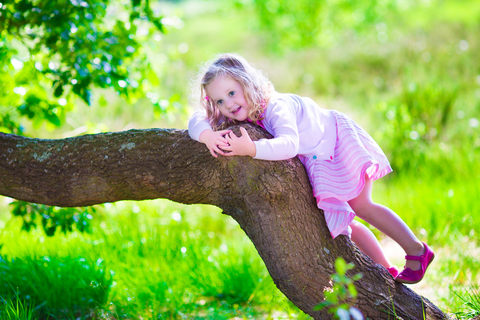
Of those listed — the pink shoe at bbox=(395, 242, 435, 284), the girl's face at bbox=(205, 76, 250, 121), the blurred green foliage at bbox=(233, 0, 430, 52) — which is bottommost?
the pink shoe at bbox=(395, 242, 435, 284)

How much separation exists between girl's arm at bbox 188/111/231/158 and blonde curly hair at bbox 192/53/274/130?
0.33ft

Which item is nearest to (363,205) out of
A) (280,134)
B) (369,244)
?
(369,244)

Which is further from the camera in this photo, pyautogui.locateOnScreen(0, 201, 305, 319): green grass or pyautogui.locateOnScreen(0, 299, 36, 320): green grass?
pyautogui.locateOnScreen(0, 201, 305, 319): green grass

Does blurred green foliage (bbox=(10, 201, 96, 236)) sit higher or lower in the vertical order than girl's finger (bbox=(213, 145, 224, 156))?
lower

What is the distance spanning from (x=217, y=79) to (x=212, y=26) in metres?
23.4

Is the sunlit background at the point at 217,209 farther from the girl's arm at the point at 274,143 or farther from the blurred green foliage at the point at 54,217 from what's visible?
the girl's arm at the point at 274,143

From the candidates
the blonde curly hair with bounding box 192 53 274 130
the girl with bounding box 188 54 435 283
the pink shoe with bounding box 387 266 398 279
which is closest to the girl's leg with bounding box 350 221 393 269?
the pink shoe with bounding box 387 266 398 279

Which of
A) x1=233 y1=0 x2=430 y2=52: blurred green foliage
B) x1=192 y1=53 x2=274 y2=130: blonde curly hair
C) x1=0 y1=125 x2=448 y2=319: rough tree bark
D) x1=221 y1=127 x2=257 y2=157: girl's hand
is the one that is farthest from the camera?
x1=233 y1=0 x2=430 y2=52: blurred green foliage

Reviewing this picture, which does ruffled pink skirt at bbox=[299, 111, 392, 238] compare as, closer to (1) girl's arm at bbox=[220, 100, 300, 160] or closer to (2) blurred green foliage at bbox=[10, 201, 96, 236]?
(1) girl's arm at bbox=[220, 100, 300, 160]

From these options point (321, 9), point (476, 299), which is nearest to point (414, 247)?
point (476, 299)

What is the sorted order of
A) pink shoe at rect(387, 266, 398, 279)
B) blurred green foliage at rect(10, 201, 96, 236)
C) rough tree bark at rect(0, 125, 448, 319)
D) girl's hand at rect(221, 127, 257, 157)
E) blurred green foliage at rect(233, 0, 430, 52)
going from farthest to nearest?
blurred green foliage at rect(233, 0, 430, 52)
blurred green foliage at rect(10, 201, 96, 236)
pink shoe at rect(387, 266, 398, 279)
rough tree bark at rect(0, 125, 448, 319)
girl's hand at rect(221, 127, 257, 157)

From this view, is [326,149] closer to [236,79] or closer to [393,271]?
[236,79]

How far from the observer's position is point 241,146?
1.83 metres

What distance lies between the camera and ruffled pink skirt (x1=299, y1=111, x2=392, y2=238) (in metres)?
2.01
